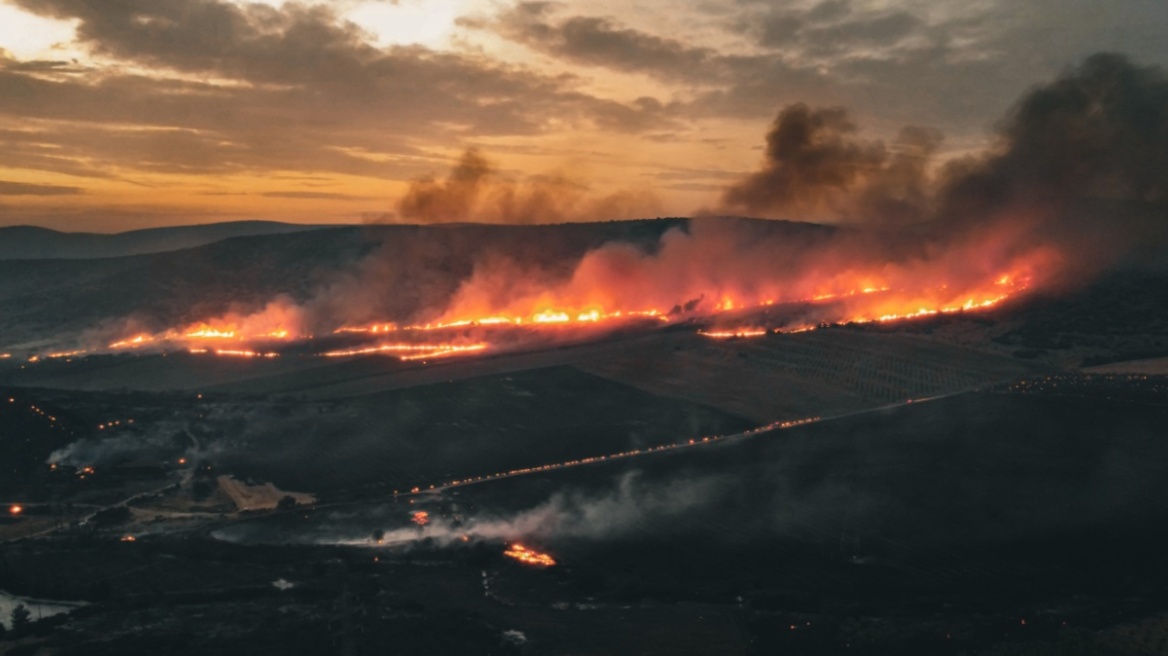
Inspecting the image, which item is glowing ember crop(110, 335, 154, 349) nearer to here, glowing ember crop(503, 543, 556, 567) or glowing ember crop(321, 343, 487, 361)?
glowing ember crop(321, 343, 487, 361)

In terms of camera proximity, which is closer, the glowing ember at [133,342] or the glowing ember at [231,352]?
the glowing ember at [231,352]

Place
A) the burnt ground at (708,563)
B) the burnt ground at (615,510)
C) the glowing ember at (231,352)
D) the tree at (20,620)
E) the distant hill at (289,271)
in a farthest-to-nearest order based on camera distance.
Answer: the distant hill at (289,271) < the glowing ember at (231,352) < the tree at (20,620) < the burnt ground at (615,510) < the burnt ground at (708,563)

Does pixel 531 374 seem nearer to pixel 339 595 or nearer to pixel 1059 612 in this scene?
pixel 339 595

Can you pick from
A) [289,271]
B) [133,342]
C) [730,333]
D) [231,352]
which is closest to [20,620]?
[231,352]

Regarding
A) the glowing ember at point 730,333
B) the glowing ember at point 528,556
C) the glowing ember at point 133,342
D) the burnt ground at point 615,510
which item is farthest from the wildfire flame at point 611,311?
the glowing ember at point 528,556

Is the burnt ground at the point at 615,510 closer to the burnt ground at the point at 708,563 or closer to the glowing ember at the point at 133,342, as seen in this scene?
the burnt ground at the point at 708,563

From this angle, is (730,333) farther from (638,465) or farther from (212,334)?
(212,334)

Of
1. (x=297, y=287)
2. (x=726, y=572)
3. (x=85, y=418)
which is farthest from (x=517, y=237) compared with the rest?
(x=726, y=572)

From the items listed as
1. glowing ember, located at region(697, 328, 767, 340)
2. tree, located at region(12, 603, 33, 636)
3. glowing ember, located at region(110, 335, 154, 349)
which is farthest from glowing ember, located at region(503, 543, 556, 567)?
glowing ember, located at region(110, 335, 154, 349)
